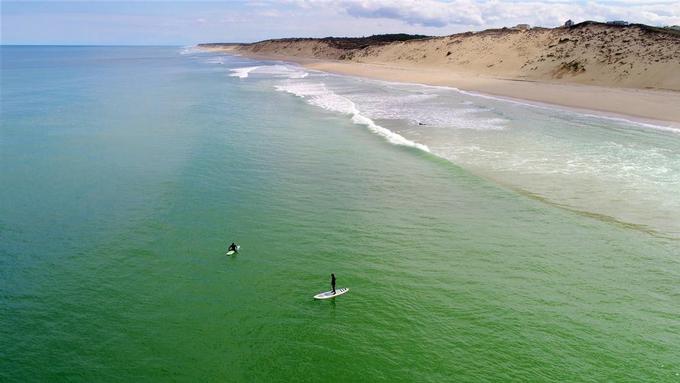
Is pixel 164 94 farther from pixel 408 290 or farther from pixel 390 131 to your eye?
pixel 408 290

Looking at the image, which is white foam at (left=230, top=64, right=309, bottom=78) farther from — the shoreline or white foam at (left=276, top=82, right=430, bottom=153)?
the shoreline

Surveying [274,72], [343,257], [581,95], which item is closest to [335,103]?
[581,95]

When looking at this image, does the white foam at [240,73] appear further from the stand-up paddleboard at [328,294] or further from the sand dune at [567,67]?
the stand-up paddleboard at [328,294]

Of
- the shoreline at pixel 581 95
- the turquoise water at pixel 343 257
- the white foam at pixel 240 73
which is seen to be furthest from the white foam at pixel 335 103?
the white foam at pixel 240 73

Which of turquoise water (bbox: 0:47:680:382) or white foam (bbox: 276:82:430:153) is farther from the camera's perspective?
white foam (bbox: 276:82:430:153)

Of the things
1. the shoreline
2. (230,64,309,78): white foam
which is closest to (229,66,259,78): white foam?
(230,64,309,78): white foam

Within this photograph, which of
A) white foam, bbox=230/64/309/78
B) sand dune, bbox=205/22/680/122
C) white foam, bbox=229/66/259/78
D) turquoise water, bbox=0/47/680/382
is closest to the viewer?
turquoise water, bbox=0/47/680/382

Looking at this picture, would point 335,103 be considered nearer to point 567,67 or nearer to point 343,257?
point 567,67
